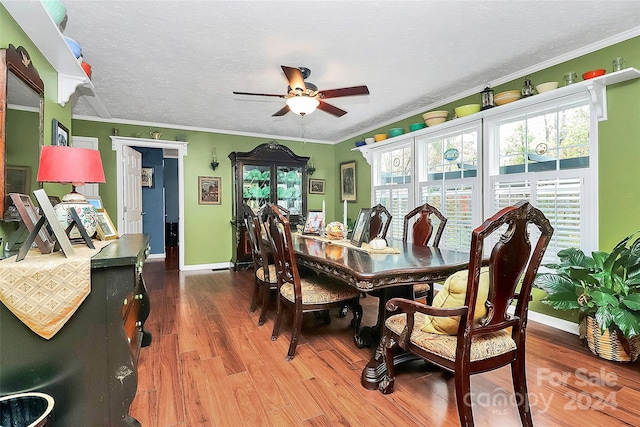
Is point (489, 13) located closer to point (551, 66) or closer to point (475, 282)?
point (551, 66)

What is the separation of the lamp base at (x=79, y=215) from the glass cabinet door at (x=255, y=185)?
11.6 ft

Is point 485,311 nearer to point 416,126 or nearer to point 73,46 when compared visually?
point 73,46

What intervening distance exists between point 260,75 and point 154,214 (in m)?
5.08

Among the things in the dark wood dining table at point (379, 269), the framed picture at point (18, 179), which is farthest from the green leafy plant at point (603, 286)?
the framed picture at point (18, 179)

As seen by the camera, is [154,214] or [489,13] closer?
[489,13]

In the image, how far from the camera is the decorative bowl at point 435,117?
3773mm

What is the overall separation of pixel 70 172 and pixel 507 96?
356 centimetres

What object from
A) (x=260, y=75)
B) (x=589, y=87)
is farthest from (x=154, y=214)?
(x=589, y=87)

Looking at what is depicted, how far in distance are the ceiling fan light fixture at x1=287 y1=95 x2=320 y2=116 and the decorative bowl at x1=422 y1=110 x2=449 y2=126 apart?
1.72 m

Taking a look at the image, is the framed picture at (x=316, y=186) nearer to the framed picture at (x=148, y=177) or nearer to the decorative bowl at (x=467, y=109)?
the decorative bowl at (x=467, y=109)

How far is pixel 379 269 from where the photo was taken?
5.53 ft

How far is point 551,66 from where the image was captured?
2.88m

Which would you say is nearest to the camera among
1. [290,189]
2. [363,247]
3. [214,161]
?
[363,247]

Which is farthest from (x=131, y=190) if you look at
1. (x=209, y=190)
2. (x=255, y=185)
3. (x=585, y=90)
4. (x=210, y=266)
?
(x=585, y=90)
